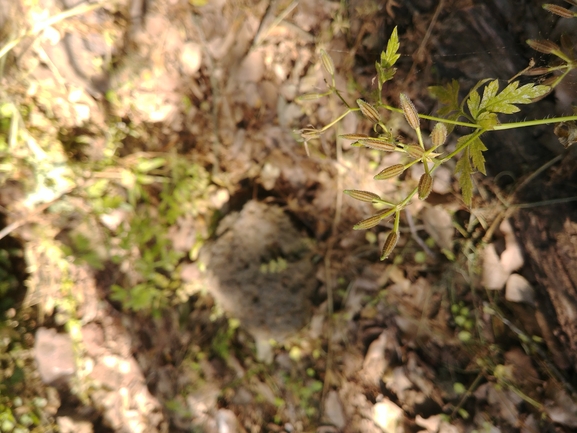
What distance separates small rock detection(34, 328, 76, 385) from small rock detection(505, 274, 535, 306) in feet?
7.08

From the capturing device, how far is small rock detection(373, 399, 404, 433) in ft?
5.62

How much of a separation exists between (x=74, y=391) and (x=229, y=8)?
223cm

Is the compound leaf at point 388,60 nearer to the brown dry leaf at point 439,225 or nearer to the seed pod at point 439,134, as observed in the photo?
the seed pod at point 439,134

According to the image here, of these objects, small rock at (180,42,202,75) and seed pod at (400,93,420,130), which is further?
small rock at (180,42,202,75)

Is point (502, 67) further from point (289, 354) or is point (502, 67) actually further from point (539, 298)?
point (289, 354)

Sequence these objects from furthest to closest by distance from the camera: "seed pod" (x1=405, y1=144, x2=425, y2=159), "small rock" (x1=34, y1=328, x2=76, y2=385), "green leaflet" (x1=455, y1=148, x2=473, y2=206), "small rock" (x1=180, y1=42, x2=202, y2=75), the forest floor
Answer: "small rock" (x1=180, y1=42, x2=202, y2=75), "small rock" (x1=34, y1=328, x2=76, y2=385), the forest floor, "green leaflet" (x1=455, y1=148, x2=473, y2=206), "seed pod" (x1=405, y1=144, x2=425, y2=159)

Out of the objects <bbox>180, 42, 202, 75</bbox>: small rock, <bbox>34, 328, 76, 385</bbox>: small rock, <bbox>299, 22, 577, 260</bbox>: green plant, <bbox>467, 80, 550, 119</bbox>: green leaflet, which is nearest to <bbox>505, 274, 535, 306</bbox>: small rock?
<bbox>299, 22, 577, 260</bbox>: green plant

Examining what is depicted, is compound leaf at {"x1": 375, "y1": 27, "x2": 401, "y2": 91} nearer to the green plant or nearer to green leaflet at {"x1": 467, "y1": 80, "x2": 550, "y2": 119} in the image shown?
the green plant

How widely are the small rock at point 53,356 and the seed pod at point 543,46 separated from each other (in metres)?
2.39

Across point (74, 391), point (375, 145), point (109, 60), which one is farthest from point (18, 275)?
point (375, 145)

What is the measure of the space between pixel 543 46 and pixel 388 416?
1.54m

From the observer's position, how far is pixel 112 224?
2.16 meters

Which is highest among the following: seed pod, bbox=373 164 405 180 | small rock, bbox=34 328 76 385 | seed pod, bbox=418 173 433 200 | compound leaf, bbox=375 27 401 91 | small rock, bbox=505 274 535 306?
compound leaf, bbox=375 27 401 91

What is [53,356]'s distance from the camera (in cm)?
203
